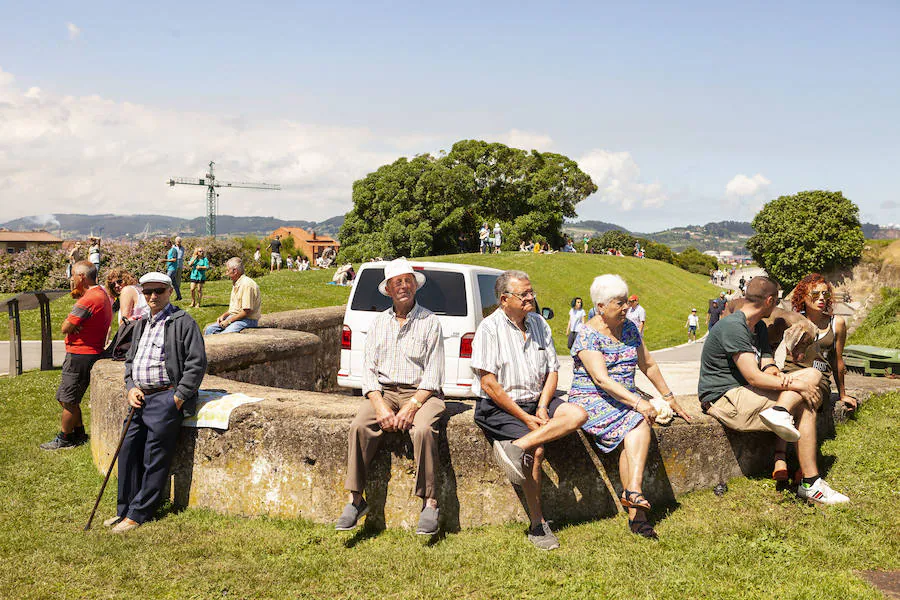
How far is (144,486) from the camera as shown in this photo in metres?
4.63

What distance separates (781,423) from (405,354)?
2.74m

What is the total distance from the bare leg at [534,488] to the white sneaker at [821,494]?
6.61 feet

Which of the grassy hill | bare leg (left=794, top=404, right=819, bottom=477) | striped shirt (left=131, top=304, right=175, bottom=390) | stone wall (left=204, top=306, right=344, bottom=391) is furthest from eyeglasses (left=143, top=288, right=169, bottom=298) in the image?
the grassy hill

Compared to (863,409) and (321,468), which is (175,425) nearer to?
(321,468)

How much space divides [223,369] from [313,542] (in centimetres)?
337

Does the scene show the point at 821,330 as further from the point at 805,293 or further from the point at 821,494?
the point at 821,494

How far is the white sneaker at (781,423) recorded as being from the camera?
179 inches

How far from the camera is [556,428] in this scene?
420cm

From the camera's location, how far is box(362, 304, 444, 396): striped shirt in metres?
4.64

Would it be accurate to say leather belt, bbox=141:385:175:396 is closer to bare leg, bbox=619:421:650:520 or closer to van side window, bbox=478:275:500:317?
bare leg, bbox=619:421:650:520

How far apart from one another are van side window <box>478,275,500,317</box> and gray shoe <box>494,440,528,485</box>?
133 inches

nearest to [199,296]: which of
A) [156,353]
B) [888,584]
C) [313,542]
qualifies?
[156,353]

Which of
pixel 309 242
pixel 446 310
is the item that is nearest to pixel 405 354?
pixel 446 310

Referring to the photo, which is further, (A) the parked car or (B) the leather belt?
(A) the parked car
